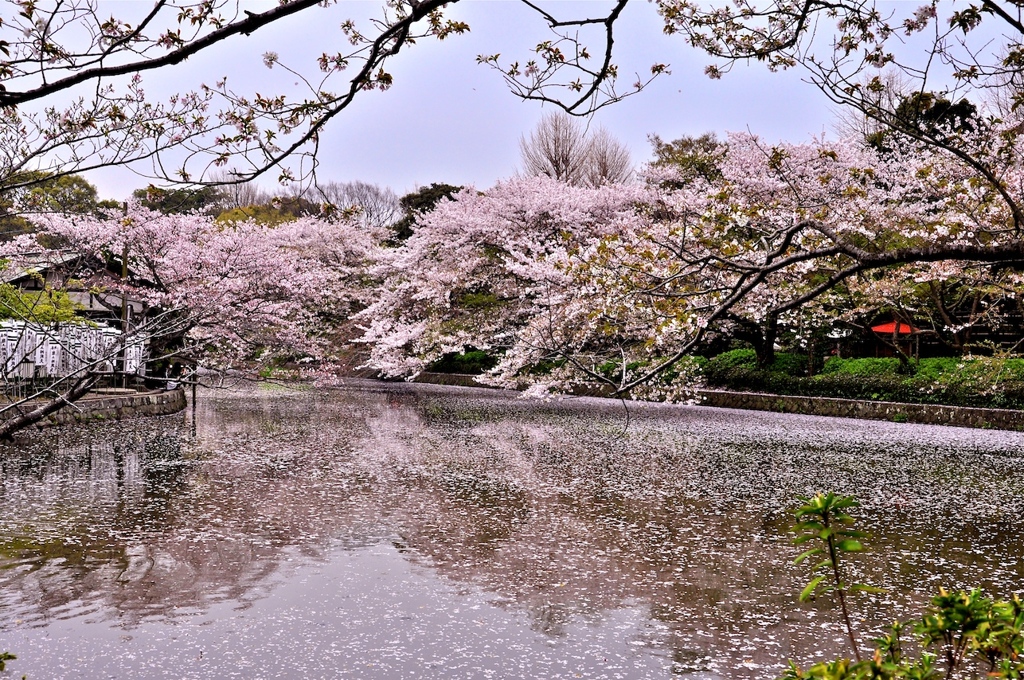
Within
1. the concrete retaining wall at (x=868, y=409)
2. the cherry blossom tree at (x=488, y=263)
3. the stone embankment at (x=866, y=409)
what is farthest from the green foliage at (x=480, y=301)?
the concrete retaining wall at (x=868, y=409)

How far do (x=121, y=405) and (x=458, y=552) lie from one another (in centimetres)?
1210

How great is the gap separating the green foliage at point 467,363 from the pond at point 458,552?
55.2 ft

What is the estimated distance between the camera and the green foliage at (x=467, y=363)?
3075 cm

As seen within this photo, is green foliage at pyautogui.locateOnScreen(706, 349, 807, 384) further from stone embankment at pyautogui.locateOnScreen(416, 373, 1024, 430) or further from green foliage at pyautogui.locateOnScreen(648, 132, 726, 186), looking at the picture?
green foliage at pyautogui.locateOnScreen(648, 132, 726, 186)

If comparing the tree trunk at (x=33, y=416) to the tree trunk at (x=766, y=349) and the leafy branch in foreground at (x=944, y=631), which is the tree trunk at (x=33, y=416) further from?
the tree trunk at (x=766, y=349)

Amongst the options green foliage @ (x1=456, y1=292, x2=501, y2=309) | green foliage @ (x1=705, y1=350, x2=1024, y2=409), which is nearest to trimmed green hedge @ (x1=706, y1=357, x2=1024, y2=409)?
green foliage @ (x1=705, y1=350, x2=1024, y2=409)

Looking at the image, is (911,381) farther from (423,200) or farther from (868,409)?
(423,200)

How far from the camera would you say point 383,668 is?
13.9 feet

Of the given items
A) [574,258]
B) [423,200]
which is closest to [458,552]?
[574,258]

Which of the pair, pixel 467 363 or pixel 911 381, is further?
pixel 467 363

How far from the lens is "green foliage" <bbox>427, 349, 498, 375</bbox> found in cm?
3075

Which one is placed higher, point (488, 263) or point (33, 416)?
point (488, 263)

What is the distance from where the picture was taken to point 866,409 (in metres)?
19.0

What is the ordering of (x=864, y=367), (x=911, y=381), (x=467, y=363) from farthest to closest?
(x=467, y=363)
(x=864, y=367)
(x=911, y=381)
